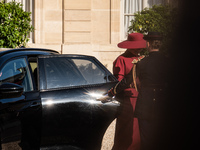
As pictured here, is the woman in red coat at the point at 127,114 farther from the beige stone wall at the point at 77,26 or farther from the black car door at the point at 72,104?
the beige stone wall at the point at 77,26

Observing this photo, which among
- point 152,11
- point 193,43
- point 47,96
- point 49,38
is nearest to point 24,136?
point 47,96

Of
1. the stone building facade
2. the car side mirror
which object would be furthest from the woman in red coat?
the stone building facade

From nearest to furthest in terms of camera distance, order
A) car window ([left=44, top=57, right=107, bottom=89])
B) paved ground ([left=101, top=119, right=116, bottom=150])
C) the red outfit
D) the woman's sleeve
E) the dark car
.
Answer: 1. the dark car
2. car window ([left=44, top=57, right=107, bottom=89])
3. the red outfit
4. the woman's sleeve
5. paved ground ([left=101, top=119, right=116, bottom=150])

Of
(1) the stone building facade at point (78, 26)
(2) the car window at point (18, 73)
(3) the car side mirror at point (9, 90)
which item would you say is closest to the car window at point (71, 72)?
(2) the car window at point (18, 73)

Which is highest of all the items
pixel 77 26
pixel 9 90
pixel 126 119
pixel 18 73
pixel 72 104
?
pixel 77 26

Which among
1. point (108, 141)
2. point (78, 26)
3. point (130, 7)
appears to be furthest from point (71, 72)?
point (130, 7)

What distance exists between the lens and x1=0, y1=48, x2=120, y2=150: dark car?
340 cm

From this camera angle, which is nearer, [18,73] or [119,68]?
[18,73]

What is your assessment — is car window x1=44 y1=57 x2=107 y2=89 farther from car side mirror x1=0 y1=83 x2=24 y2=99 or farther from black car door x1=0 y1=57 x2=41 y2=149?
car side mirror x1=0 y1=83 x2=24 y2=99

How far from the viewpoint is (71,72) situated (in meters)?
4.21

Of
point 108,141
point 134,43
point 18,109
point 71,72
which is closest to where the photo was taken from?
point 18,109

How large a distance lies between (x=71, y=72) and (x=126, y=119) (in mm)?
1103

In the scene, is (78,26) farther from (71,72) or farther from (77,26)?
(71,72)

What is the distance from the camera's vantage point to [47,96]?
3756mm
